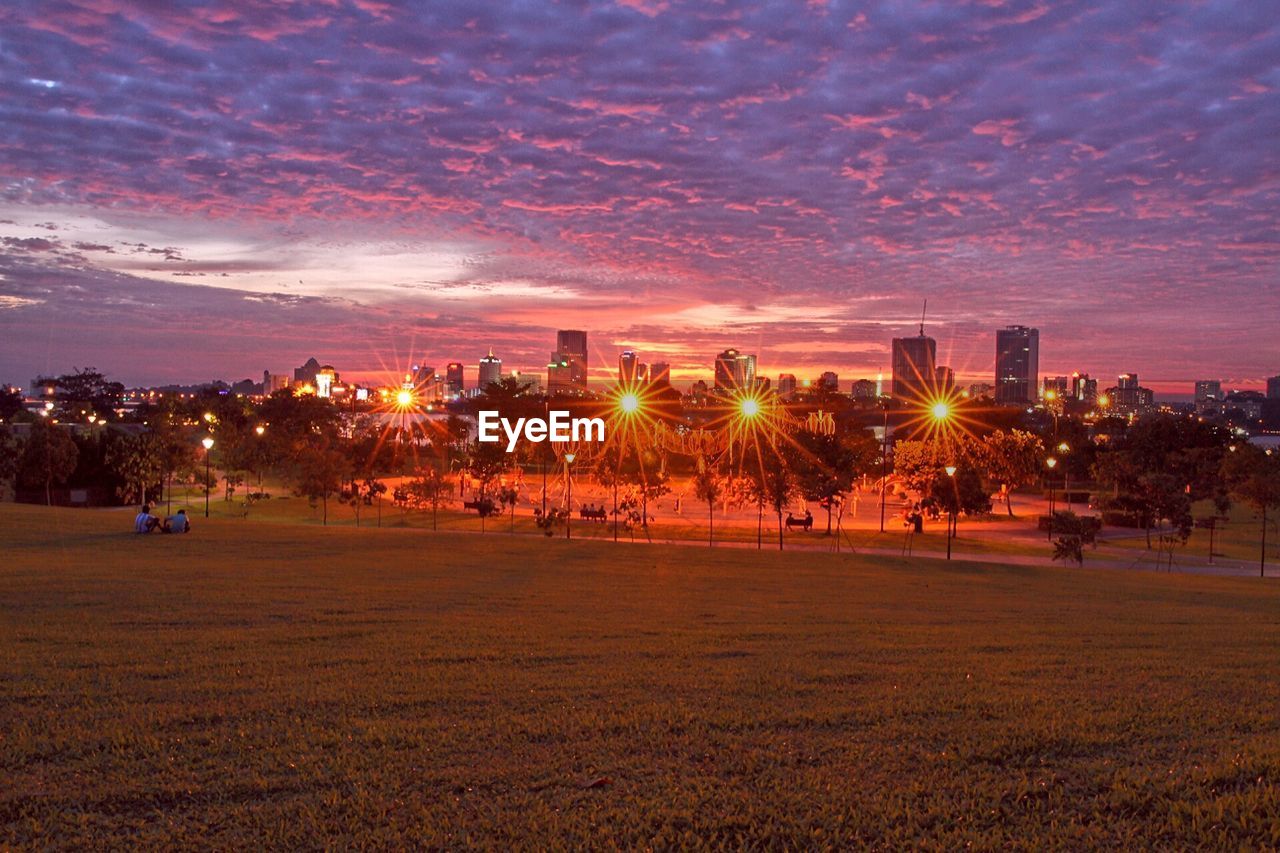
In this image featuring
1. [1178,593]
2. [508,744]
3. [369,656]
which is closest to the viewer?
[508,744]

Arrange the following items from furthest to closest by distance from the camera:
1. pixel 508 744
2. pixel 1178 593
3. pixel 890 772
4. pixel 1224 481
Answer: pixel 1224 481, pixel 1178 593, pixel 508 744, pixel 890 772

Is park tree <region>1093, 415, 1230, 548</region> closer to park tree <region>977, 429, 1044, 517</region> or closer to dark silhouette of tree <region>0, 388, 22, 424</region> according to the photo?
park tree <region>977, 429, 1044, 517</region>

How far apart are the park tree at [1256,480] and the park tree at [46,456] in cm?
4764

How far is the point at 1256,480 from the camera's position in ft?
115

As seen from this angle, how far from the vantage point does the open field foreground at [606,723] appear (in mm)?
5094

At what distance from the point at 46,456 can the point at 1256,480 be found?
52.2m

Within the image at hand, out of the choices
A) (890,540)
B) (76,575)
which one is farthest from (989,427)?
(76,575)

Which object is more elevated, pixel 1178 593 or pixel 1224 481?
pixel 1224 481

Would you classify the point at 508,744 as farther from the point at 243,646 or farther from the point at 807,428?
the point at 807,428

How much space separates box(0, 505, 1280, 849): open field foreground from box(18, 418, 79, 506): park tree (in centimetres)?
2462

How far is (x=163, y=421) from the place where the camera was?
1759 inches

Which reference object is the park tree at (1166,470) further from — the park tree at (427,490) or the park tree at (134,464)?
the park tree at (134,464)

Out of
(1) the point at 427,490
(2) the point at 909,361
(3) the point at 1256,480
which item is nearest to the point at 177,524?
(1) the point at 427,490

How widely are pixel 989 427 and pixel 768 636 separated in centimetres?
5517
